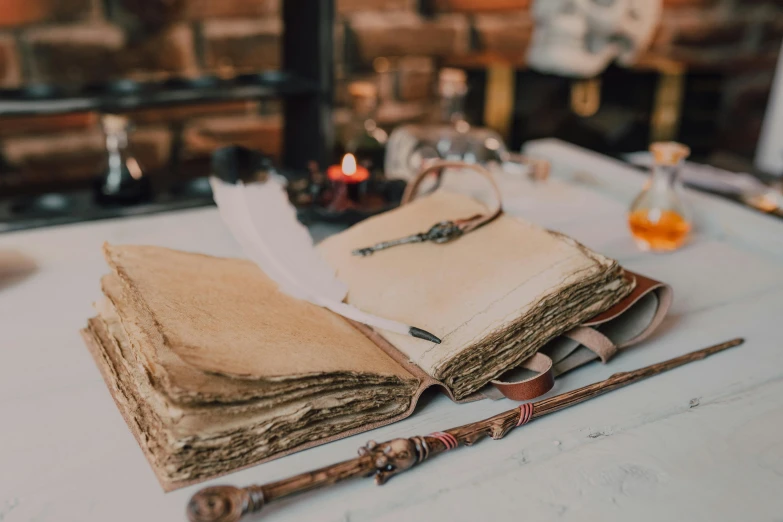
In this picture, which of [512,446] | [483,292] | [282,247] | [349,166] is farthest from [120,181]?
[512,446]

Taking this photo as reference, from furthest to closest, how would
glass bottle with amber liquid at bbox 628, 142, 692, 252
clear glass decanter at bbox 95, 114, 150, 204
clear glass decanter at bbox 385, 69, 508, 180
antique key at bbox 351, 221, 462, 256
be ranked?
clear glass decanter at bbox 385, 69, 508, 180 < clear glass decanter at bbox 95, 114, 150, 204 < glass bottle with amber liquid at bbox 628, 142, 692, 252 < antique key at bbox 351, 221, 462, 256

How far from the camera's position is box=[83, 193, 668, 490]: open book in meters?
0.57

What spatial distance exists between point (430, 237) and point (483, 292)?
13 cm

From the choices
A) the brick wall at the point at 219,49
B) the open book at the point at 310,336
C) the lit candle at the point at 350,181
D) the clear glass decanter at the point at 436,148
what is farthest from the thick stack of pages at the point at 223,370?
the brick wall at the point at 219,49

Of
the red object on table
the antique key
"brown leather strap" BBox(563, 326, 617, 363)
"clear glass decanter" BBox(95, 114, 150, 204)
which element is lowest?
"clear glass decanter" BBox(95, 114, 150, 204)

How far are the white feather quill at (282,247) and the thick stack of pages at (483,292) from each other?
0.08 ft

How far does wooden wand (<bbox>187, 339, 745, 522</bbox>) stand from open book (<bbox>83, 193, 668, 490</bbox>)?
51 millimetres

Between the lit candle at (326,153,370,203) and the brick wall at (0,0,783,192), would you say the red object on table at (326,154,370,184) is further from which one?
the brick wall at (0,0,783,192)

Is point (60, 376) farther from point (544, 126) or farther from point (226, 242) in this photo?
point (544, 126)

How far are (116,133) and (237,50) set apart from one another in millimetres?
713

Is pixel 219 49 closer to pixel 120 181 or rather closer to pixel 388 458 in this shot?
pixel 120 181

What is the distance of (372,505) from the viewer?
56cm

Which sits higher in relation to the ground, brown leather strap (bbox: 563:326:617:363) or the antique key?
the antique key

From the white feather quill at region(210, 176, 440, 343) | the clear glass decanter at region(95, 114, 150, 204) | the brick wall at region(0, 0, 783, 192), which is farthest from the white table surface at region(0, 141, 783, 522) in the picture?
the brick wall at region(0, 0, 783, 192)
